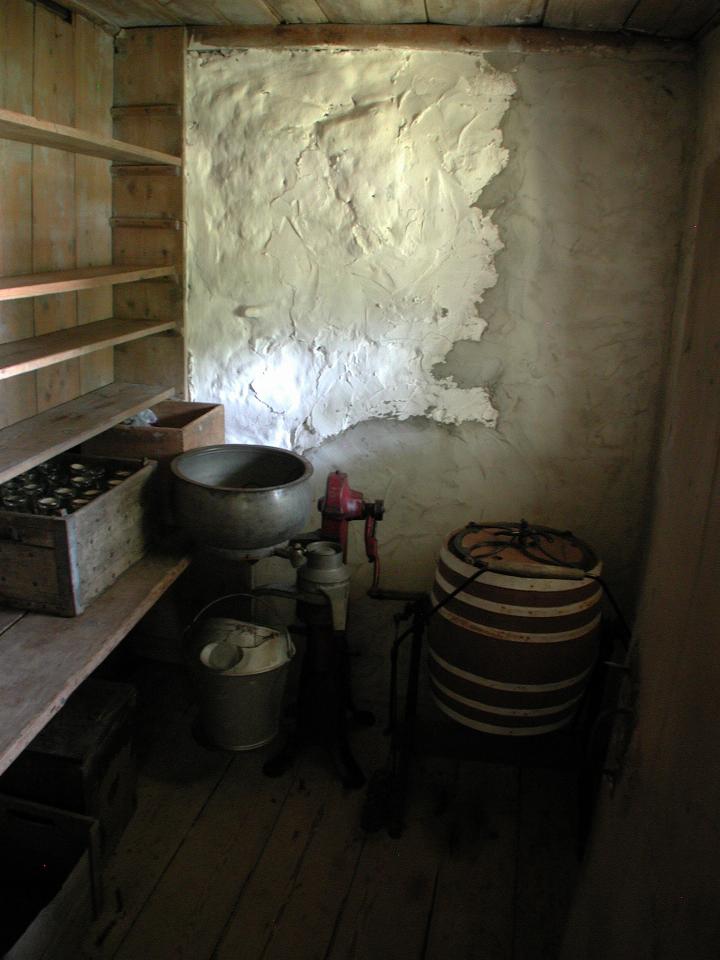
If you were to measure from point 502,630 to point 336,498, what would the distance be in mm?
604

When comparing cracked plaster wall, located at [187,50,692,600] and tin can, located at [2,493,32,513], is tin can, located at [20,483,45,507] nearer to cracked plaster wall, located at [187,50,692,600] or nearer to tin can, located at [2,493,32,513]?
tin can, located at [2,493,32,513]

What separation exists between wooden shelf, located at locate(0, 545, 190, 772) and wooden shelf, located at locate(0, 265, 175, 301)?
735 millimetres

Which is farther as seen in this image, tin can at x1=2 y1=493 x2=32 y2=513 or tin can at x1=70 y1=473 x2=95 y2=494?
tin can at x1=70 y1=473 x2=95 y2=494

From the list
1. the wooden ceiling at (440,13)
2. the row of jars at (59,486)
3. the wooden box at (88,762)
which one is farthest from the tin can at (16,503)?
the wooden ceiling at (440,13)

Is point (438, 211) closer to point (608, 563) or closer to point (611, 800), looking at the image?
point (608, 563)

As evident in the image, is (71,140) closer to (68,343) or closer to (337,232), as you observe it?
(68,343)

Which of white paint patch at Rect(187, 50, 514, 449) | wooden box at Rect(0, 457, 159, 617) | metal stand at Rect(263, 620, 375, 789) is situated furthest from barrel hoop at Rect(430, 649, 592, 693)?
wooden box at Rect(0, 457, 159, 617)

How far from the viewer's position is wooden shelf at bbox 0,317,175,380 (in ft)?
5.64

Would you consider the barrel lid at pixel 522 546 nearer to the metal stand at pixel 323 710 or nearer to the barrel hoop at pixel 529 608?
the barrel hoop at pixel 529 608

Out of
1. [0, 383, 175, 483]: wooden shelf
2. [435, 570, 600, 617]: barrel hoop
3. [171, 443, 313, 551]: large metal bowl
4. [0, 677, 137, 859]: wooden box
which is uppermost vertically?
[0, 383, 175, 483]: wooden shelf

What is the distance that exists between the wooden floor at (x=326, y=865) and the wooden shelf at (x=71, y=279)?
4.70 feet

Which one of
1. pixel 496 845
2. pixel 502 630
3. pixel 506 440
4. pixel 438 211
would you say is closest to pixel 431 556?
pixel 506 440

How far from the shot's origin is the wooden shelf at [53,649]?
1460 millimetres

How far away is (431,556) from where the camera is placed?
2.58m
